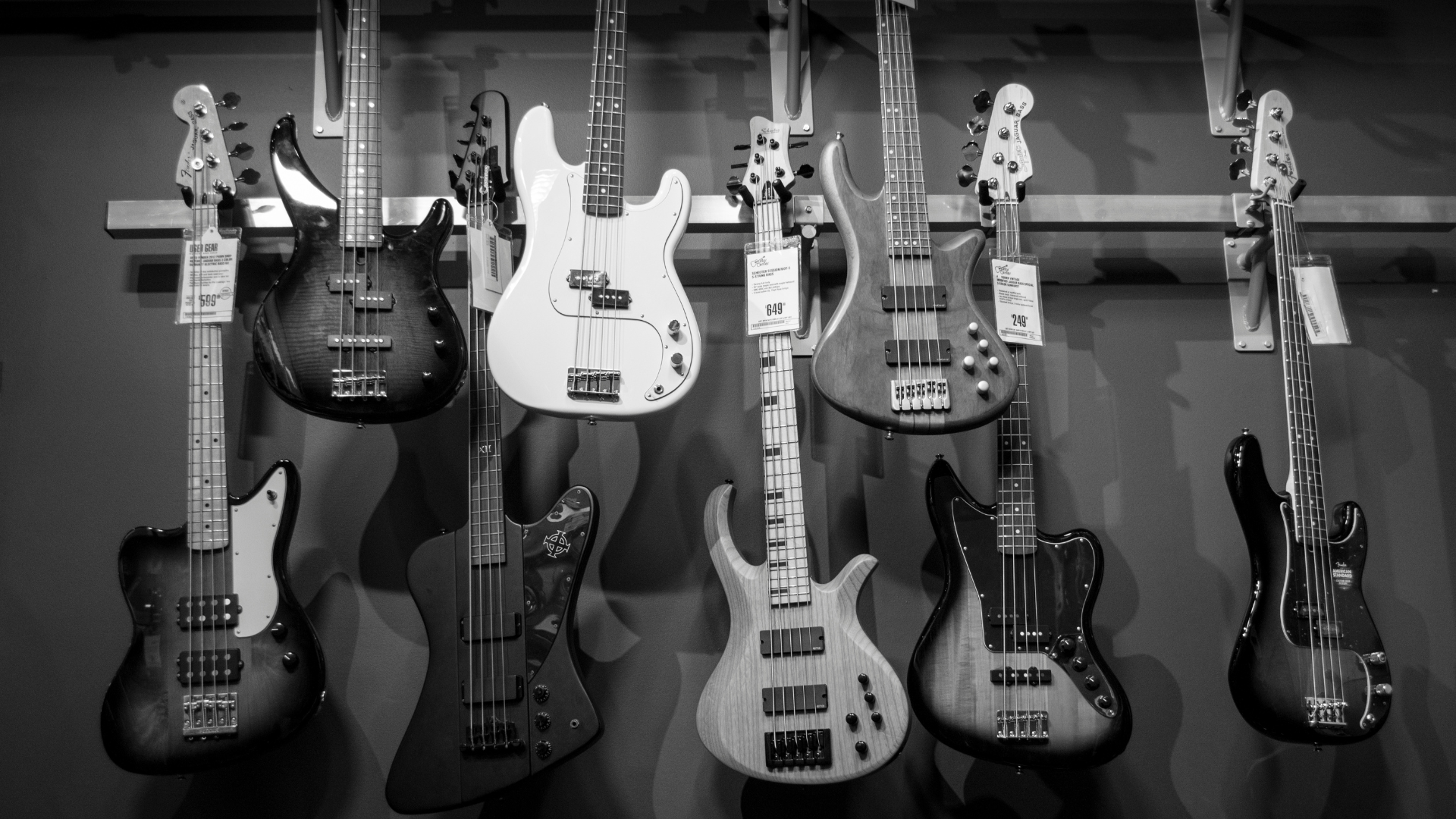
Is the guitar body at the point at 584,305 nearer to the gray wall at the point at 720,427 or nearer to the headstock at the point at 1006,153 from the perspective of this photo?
the gray wall at the point at 720,427

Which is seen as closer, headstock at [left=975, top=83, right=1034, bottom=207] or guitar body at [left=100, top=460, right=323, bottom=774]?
guitar body at [left=100, top=460, right=323, bottom=774]

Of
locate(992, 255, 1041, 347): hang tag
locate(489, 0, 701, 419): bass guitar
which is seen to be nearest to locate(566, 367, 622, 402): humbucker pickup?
locate(489, 0, 701, 419): bass guitar

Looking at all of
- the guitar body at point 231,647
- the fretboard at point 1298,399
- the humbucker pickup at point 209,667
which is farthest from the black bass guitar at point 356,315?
the fretboard at point 1298,399

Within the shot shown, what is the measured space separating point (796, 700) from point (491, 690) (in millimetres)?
548

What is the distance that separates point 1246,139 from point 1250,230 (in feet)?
0.68

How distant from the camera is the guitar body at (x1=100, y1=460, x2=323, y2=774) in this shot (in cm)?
178

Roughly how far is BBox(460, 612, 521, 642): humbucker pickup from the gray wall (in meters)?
0.30

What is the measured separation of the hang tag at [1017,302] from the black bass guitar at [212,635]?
1374mm

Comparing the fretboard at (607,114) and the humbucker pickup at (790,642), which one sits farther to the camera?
the fretboard at (607,114)

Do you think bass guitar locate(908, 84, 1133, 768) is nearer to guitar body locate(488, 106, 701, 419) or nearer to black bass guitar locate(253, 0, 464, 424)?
guitar body locate(488, 106, 701, 419)

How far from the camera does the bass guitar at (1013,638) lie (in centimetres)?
182

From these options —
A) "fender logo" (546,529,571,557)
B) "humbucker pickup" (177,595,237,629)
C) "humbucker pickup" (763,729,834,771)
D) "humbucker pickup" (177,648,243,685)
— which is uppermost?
"fender logo" (546,529,571,557)

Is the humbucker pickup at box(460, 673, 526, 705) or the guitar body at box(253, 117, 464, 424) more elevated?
the guitar body at box(253, 117, 464, 424)

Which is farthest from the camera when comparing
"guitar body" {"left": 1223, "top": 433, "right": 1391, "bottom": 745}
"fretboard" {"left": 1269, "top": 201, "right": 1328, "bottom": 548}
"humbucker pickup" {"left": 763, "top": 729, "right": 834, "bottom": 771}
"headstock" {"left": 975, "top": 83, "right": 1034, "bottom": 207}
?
"headstock" {"left": 975, "top": 83, "right": 1034, "bottom": 207}
